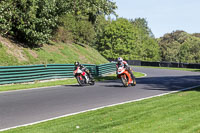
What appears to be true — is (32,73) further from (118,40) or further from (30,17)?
(118,40)

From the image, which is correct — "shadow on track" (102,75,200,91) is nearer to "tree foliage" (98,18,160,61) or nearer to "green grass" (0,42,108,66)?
"green grass" (0,42,108,66)

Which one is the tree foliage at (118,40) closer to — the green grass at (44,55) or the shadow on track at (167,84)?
the green grass at (44,55)

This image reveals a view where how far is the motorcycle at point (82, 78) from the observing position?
16.6 metres

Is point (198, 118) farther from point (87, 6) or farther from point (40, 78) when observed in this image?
point (87, 6)

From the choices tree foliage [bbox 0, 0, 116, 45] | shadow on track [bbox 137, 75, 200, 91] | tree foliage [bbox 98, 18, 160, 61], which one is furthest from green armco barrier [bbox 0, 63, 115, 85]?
tree foliage [bbox 98, 18, 160, 61]

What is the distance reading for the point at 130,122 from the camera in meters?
6.63

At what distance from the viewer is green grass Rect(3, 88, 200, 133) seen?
19.7 ft

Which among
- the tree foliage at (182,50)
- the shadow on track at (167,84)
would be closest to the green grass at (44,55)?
the shadow on track at (167,84)

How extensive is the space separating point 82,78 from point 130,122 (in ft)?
35.6

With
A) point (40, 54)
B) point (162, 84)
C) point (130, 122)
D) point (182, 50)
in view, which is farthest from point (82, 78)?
point (182, 50)

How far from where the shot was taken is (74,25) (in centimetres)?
3525

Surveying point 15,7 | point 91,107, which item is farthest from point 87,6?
point 91,107

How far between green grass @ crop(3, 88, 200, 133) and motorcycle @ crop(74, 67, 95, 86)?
8.21m

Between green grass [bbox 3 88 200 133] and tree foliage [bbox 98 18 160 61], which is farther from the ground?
tree foliage [bbox 98 18 160 61]
